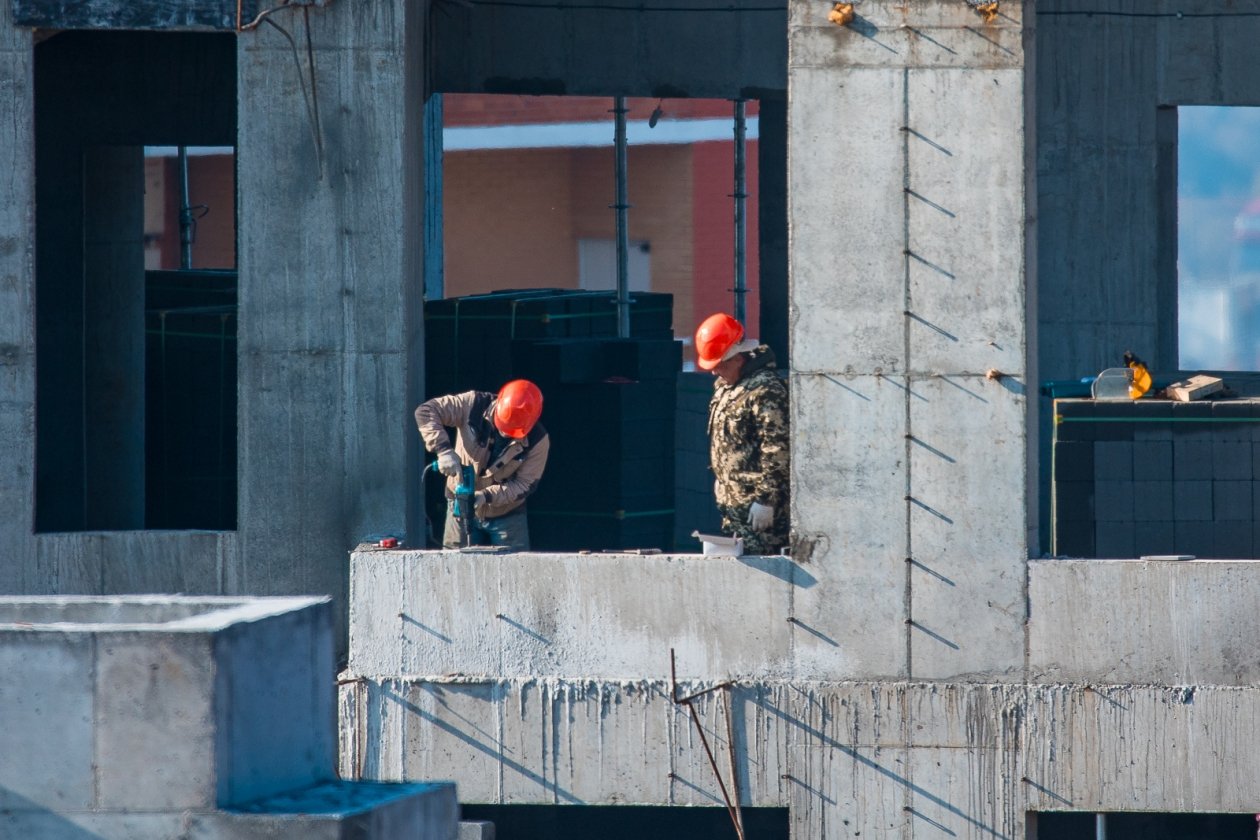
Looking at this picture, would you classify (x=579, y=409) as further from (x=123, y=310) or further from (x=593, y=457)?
(x=123, y=310)

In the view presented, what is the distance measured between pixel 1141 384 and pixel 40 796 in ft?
20.7

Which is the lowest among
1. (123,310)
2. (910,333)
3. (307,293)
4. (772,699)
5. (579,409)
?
(772,699)

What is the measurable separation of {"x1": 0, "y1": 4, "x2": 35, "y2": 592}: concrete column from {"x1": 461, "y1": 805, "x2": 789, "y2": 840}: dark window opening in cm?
366

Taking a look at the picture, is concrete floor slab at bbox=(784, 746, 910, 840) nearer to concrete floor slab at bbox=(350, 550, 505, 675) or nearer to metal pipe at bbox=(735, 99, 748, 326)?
concrete floor slab at bbox=(350, 550, 505, 675)

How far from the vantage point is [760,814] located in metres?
13.1

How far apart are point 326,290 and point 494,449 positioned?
4.63 feet

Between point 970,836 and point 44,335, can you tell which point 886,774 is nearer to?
point 970,836

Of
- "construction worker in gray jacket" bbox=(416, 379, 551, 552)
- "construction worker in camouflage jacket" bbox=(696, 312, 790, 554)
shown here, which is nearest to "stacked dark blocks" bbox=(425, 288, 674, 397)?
"construction worker in gray jacket" bbox=(416, 379, 551, 552)

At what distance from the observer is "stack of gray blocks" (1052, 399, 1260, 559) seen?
9.84m

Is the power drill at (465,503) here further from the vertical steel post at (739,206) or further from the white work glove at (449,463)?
the vertical steel post at (739,206)

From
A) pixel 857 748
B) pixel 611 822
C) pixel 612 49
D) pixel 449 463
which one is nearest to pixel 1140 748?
pixel 857 748

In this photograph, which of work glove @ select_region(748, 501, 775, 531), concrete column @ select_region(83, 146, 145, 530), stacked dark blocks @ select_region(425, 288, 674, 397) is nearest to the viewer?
work glove @ select_region(748, 501, 775, 531)

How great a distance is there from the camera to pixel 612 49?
1582 centimetres

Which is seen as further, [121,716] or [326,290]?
[326,290]
